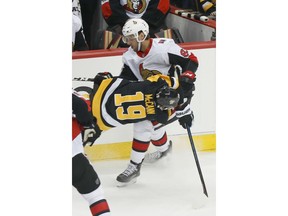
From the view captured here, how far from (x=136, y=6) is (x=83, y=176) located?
69 centimetres

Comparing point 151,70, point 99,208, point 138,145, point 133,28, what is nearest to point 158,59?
point 151,70

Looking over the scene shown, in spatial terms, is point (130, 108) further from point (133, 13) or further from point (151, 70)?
point (133, 13)

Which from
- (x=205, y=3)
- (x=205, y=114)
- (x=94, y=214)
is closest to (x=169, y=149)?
(x=205, y=114)

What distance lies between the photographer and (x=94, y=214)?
264cm

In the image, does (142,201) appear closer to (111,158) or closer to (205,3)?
(111,158)

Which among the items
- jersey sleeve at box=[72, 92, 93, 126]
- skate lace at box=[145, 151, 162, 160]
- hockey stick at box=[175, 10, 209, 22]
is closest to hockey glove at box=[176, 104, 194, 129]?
skate lace at box=[145, 151, 162, 160]

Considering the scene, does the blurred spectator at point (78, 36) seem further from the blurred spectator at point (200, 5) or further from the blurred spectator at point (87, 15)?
the blurred spectator at point (200, 5)

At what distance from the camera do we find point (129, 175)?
277 centimetres

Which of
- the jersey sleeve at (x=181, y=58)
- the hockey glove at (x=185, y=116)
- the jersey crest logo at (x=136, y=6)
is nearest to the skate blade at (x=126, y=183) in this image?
the hockey glove at (x=185, y=116)

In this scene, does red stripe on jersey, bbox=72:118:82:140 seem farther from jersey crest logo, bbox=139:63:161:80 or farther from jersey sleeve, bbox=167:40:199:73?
jersey sleeve, bbox=167:40:199:73

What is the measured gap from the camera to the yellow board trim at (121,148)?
2.70 metres

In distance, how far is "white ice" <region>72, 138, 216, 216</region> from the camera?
9.04 feet

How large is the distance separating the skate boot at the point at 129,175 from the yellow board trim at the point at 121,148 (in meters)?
0.04

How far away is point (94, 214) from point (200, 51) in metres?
0.61
